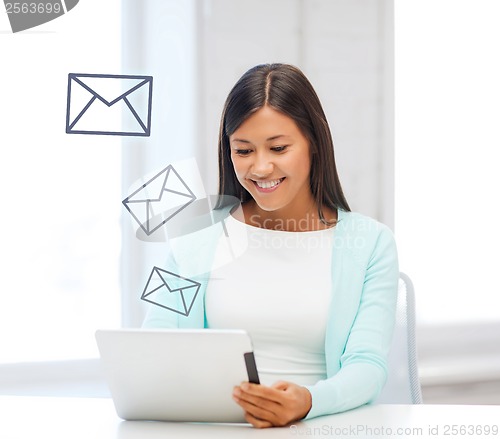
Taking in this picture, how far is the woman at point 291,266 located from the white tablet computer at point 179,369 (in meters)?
0.35

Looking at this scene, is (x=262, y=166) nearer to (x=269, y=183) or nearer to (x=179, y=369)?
(x=269, y=183)

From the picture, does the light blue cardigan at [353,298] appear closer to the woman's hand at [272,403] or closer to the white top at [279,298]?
the white top at [279,298]

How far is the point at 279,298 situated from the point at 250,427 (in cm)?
42

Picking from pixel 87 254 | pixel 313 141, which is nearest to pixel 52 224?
pixel 87 254

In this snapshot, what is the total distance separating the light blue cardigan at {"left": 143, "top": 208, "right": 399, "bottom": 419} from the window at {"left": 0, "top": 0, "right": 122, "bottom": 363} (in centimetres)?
74

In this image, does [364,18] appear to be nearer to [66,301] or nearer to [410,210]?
[410,210]

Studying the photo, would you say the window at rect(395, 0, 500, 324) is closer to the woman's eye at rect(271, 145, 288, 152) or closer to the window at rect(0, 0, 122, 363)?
the window at rect(0, 0, 122, 363)

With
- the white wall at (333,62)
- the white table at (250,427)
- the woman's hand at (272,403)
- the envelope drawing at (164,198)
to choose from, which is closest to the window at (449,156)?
the white wall at (333,62)

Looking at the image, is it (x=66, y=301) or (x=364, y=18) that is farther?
(x=364, y=18)

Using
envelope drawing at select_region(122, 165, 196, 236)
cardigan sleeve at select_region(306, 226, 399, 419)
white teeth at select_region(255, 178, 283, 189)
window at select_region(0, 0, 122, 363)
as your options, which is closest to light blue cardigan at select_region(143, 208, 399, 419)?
cardigan sleeve at select_region(306, 226, 399, 419)

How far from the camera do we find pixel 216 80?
95.3 inches

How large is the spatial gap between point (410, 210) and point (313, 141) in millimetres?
1234

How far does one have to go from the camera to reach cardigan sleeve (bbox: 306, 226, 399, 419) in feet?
4.11

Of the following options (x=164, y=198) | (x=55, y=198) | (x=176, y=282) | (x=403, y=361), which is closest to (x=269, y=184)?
(x=176, y=282)
